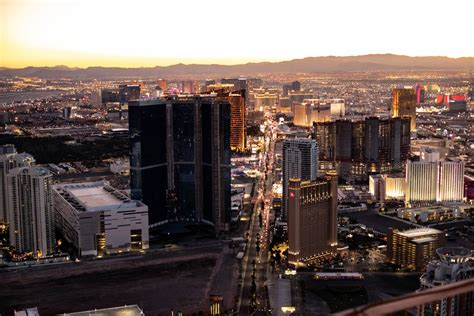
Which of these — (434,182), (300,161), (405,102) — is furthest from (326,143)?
(405,102)

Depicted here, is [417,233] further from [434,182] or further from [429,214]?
[434,182]

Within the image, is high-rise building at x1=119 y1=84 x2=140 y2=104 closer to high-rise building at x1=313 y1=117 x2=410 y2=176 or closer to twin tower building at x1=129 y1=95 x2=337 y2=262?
high-rise building at x1=313 y1=117 x2=410 y2=176

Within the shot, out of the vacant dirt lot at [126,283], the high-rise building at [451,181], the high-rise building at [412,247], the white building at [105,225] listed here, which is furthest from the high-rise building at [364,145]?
the white building at [105,225]

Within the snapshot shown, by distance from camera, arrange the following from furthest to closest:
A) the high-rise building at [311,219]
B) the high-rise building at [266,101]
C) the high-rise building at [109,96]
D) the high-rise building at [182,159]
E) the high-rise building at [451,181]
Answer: the high-rise building at [109,96]
the high-rise building at [266,101]
the high-rise building at [451,181]
the high-rise building at [182,159]
the high-rise building at [311,219]

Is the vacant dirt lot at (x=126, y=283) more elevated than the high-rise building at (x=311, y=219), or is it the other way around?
the high-rise building at (x=311, y=219)

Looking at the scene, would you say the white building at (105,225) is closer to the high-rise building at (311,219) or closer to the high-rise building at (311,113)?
the high-rise building at (311,219)

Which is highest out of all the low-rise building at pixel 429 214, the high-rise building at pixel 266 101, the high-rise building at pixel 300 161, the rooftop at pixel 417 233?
the high-rise building at pixel 266 101

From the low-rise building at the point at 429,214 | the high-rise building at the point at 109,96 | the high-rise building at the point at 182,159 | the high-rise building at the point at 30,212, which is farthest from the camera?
the high-rise building at the point at 109,96
